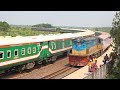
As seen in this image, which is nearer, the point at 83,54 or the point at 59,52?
the point at 83,54

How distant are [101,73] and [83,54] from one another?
31.8 feet

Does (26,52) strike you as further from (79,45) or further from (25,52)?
(79,45)

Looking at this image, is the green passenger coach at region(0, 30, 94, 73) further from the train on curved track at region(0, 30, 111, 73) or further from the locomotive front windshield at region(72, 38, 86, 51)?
the locomotive front windshield at region(72, 38, 86, 51)

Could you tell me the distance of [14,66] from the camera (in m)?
19.4

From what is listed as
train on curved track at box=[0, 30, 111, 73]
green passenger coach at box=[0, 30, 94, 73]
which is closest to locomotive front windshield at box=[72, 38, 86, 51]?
train on curved track at box=[0, 30, 111, 73]

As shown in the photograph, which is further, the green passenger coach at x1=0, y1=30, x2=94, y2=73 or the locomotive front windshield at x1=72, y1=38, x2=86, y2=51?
the locomotive front windshield at x1=72, y1=38, x2=86, y2=51

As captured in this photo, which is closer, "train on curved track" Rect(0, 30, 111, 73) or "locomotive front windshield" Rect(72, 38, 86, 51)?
"train on curved track" Rect(0, 30, 111, 73)

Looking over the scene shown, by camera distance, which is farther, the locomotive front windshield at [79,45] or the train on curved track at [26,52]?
the locomotive front windshield at [79,45]

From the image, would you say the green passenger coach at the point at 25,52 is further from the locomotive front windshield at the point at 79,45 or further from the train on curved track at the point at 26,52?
the locomotive front windshield at the point at 79,45

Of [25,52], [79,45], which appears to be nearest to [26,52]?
[25,52]

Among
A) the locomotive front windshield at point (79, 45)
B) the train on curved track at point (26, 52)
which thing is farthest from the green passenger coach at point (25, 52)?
the locomotive front windshield at point (79, 45)

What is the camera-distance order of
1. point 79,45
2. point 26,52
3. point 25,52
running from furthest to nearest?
point 79,45, point 26,52, point 25,52
